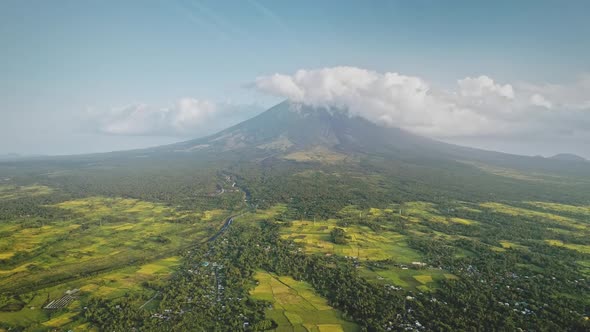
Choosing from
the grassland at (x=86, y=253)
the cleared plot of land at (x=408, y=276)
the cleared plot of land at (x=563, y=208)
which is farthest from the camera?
the cleared plot of land at (x=563, y=208)

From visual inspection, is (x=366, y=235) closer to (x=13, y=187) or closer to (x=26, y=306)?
(x=26, y=306)

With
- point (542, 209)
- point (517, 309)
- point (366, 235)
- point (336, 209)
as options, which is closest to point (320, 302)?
point (517, 309)

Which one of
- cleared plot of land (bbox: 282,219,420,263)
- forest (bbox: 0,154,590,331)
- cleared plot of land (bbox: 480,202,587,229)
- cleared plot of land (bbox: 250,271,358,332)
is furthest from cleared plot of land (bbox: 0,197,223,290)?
cleared plot of land (bbox: 480,202,587,229)

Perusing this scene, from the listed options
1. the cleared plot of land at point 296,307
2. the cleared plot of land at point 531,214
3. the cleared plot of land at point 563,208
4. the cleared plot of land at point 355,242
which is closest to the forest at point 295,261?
the cleared plot of land at point 296,307

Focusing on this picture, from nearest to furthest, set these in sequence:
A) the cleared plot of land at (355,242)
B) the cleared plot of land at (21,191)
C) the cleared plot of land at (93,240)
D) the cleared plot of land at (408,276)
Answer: the cleared plot of land at (408,276) < the cleared plot of land at (93,240) < the cleared plot of land at (355,242) < the cleared plot of land at (21,191)

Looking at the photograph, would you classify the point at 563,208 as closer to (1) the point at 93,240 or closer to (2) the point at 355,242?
(2) the point at 355,242

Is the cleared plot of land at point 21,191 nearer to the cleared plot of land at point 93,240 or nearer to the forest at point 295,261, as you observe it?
the forest at point 295,261
